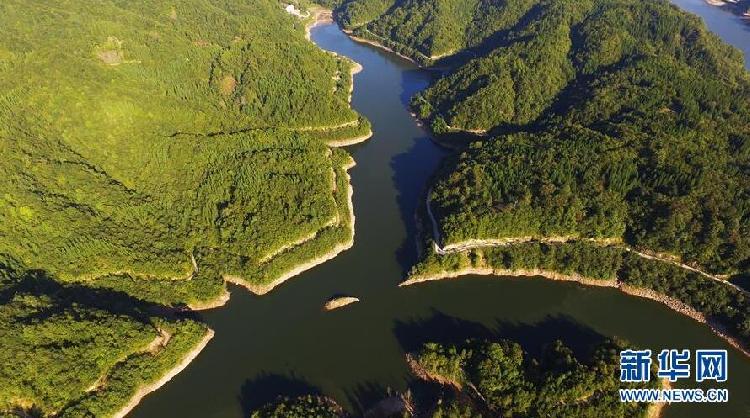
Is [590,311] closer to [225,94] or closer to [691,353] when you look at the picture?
[691,353]

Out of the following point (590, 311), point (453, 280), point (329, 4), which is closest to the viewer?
point (590, 311)

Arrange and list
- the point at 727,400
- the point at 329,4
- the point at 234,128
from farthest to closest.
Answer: the point at 329,4
the point at 234,128
the point at 727,400

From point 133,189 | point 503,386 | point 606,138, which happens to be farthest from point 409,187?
point 133,189

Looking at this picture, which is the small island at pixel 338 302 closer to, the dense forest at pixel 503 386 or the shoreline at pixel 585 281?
the shoreline at pixel 585 281

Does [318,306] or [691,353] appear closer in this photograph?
[691,353]

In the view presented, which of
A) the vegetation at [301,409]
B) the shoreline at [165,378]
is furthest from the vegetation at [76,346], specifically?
the vegetation at [301,409]

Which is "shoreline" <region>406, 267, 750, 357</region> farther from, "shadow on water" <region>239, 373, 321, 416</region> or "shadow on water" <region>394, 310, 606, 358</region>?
"shadow on water" <region>239, 373, 321, 416</region>

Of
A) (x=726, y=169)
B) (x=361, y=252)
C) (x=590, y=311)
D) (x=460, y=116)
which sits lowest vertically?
Answer: (x=361, y=252)

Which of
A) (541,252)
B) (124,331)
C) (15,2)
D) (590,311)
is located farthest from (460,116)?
(15,2)

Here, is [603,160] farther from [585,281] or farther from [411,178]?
[411,178]
